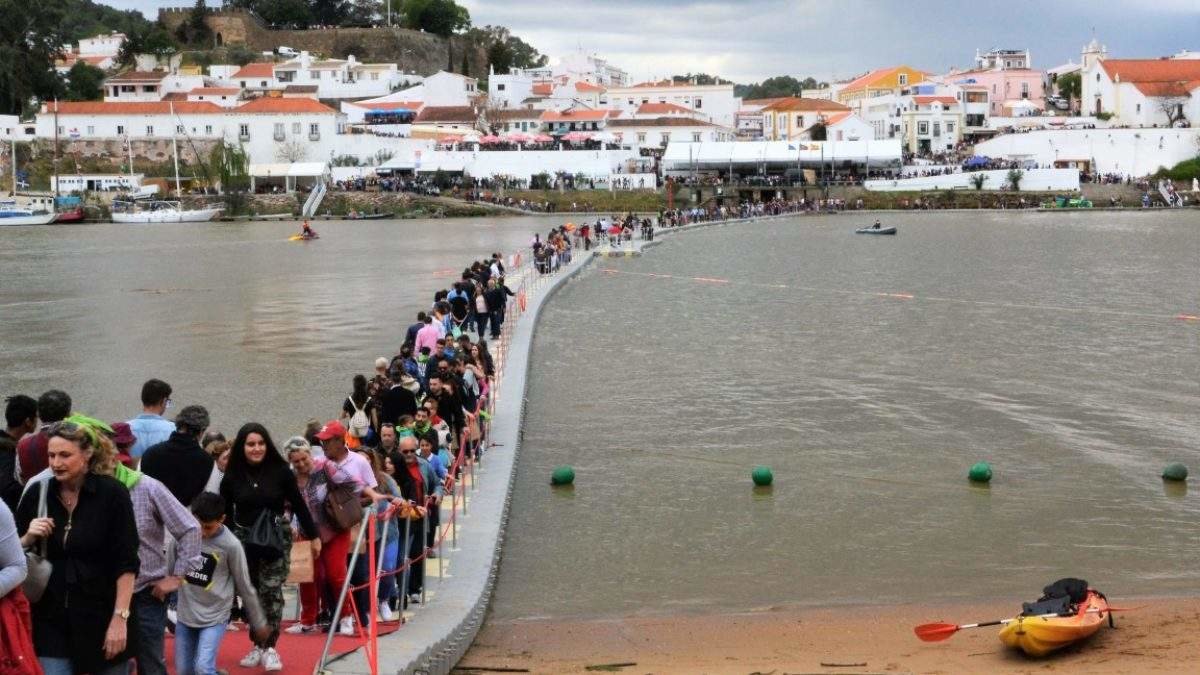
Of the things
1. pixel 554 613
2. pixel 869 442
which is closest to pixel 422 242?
pixel 869 442

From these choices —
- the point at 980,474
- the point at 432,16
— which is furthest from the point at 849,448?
the point at 432,16

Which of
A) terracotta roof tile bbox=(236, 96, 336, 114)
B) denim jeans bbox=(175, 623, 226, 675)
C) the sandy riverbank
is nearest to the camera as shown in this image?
denim jeans bbox=(175, 623, 226, 675)

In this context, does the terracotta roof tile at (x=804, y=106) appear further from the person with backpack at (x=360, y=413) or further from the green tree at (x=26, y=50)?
the person with backpack at (x=360, y=413)

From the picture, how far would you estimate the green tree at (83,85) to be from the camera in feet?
364

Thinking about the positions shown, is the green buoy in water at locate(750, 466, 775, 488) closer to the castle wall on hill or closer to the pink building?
the pink building

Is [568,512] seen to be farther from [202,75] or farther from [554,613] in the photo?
[202,75]

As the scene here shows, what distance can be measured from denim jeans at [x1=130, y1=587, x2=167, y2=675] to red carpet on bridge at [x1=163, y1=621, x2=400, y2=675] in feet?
2.75

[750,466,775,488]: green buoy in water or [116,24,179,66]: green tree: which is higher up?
[116,24,179,66]: green tree

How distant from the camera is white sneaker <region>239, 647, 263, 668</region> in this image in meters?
7.09

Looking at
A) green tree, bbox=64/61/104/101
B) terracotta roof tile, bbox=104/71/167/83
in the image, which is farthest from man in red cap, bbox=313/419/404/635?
green tree, bbox=64/61/104/101

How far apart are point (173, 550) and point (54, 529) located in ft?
2.33

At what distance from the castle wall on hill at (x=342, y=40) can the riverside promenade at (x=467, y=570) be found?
381ft

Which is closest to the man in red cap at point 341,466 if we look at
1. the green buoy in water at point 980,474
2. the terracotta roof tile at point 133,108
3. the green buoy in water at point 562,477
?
the green buoy in water at point 562,477

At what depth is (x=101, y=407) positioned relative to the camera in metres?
20.1
